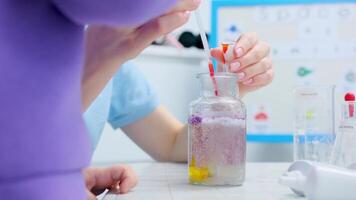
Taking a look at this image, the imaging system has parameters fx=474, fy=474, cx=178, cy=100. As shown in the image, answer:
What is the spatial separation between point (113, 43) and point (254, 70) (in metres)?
0.43

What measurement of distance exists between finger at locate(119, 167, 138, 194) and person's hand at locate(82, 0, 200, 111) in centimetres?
18

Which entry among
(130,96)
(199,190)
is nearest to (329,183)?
(199,190)

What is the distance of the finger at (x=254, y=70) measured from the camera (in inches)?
30.5

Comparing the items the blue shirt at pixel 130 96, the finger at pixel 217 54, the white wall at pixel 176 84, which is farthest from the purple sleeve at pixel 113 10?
the white wall at pixel 176 84

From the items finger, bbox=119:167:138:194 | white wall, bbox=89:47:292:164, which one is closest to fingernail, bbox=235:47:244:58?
finger, bbox=119:167:138:194

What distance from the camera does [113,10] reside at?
251 millimetres

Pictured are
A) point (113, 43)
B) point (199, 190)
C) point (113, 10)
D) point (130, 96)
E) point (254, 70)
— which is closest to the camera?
point (113, 10)

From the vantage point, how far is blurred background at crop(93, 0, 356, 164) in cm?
158

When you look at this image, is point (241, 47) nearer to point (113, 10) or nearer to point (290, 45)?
point (113, 10)

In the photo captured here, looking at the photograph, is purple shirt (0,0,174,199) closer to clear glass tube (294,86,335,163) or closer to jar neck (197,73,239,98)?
jar neck (197,73,239,98)

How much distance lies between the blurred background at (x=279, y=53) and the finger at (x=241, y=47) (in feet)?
2.58

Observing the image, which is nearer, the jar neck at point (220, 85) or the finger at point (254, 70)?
the jar neck at point (220, 85)

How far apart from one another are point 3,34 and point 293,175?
341mm

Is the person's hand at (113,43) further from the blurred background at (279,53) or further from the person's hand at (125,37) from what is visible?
the blurred background at (279,53)
